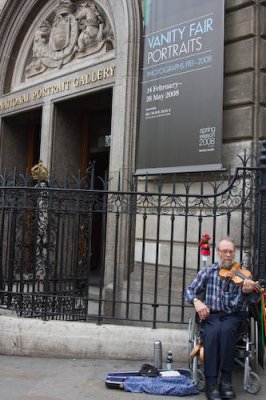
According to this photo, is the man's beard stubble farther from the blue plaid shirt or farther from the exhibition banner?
the exhibition banner

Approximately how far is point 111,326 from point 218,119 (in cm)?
318

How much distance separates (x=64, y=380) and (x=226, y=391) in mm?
1572

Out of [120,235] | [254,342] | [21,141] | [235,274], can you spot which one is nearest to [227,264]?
[235,274]

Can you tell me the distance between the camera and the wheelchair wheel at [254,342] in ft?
15.0

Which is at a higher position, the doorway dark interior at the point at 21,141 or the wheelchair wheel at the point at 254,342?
the doorway dark interior at the point at 21,141

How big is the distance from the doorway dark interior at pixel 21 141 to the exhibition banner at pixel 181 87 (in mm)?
5147

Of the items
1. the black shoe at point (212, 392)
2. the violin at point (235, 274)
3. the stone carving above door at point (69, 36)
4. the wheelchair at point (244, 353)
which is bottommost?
the black shoe at point (212, 392)

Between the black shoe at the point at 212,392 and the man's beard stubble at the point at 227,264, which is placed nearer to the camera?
the black shoe at the point at 212,392

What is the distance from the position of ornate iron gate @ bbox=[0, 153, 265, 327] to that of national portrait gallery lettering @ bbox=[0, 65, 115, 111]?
2.50 m

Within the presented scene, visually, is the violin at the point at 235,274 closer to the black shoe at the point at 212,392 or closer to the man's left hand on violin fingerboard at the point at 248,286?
the man's left hand on violin fingerboard at the point at 248,286

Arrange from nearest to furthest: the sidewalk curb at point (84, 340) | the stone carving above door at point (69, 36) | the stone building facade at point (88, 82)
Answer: the sidewalk curb at point (84, 340) → the stone building facade at point (88, 82) → the stone carving above door at point (69, 36)

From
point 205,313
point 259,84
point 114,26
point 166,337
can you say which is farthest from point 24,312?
point 114,26

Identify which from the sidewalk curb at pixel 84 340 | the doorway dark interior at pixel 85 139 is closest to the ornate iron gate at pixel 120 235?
the sidewalk curb at pixel 84 340

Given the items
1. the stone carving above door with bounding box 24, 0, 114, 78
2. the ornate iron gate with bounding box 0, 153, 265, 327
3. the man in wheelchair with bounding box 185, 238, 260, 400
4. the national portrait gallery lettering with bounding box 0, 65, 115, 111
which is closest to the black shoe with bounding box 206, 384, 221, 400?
the man in wheelchair with bounding box 185, 238, 260, 400
